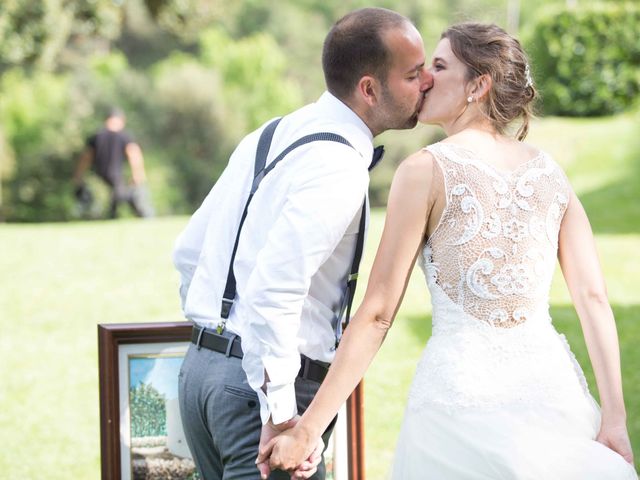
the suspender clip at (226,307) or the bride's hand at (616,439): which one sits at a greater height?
the suspender clip at (226,307)

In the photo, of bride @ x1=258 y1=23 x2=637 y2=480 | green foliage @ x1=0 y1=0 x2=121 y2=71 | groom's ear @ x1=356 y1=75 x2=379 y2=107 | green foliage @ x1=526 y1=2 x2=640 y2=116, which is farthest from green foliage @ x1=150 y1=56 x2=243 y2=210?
bride @ x1=258 y1=23 x2=637 y2=480

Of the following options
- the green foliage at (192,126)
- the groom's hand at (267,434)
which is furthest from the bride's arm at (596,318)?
the green foliage at (192,126)

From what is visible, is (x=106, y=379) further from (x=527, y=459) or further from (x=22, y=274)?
(x=22, y=274)

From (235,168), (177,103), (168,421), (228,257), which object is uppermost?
(235,168)

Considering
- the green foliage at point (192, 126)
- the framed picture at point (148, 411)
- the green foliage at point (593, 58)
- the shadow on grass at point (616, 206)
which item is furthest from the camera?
the green foliage at point (192, 126)

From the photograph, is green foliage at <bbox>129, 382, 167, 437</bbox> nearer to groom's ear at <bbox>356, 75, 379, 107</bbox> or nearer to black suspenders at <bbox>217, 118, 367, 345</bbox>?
black suspenders at <bbox>217, 118, 367, 345</bbox>

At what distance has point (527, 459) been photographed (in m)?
2.68

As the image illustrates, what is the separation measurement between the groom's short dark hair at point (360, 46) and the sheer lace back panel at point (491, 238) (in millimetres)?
305

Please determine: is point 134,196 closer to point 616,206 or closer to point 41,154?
point 616,206

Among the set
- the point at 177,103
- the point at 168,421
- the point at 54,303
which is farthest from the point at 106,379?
the point at 177,103

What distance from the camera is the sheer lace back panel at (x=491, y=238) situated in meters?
2.81

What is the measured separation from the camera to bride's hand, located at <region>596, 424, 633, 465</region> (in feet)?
9.28

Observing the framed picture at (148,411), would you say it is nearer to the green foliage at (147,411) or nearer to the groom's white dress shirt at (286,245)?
the green foliage at (147,411)

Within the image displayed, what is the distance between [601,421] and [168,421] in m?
1.65
